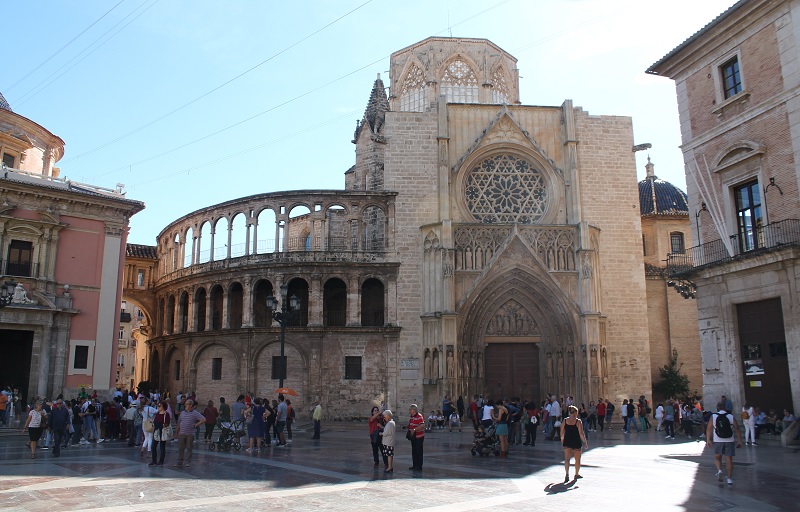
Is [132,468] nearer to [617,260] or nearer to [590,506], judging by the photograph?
[590,506]

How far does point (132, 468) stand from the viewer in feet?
46.2

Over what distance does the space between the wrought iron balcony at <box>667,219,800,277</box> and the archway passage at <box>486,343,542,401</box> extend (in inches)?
444

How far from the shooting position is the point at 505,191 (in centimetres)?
3316

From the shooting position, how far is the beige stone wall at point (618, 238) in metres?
31.7

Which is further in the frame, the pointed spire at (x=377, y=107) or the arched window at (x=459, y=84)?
the arched window at (x=459, y=84)

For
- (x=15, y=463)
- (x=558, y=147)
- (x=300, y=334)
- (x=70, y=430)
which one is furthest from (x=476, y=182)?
(x=15, y=463)

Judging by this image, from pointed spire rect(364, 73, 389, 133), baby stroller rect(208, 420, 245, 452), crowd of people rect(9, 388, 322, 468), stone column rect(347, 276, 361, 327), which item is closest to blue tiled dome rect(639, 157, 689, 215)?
pointed spire rect(364, 73, 389, 133)

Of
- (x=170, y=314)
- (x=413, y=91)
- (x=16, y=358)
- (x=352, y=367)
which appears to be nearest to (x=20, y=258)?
(x=16, y=358)

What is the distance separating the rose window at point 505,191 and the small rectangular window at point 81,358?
692 inches

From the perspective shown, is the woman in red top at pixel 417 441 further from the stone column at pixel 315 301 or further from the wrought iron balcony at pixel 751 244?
the stone column at pixel 315 301

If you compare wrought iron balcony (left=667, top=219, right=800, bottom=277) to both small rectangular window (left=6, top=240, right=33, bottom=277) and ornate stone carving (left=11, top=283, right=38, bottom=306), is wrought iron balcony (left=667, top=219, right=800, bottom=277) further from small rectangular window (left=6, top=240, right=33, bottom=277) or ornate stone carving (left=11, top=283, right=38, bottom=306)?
small rectangular window (left=6, top=240, right=33, bottom=277)

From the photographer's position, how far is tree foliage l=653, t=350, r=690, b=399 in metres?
33.9

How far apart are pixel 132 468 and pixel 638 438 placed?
16221 mm

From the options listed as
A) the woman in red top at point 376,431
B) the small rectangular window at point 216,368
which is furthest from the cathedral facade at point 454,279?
the woman in red top at point 376,431
